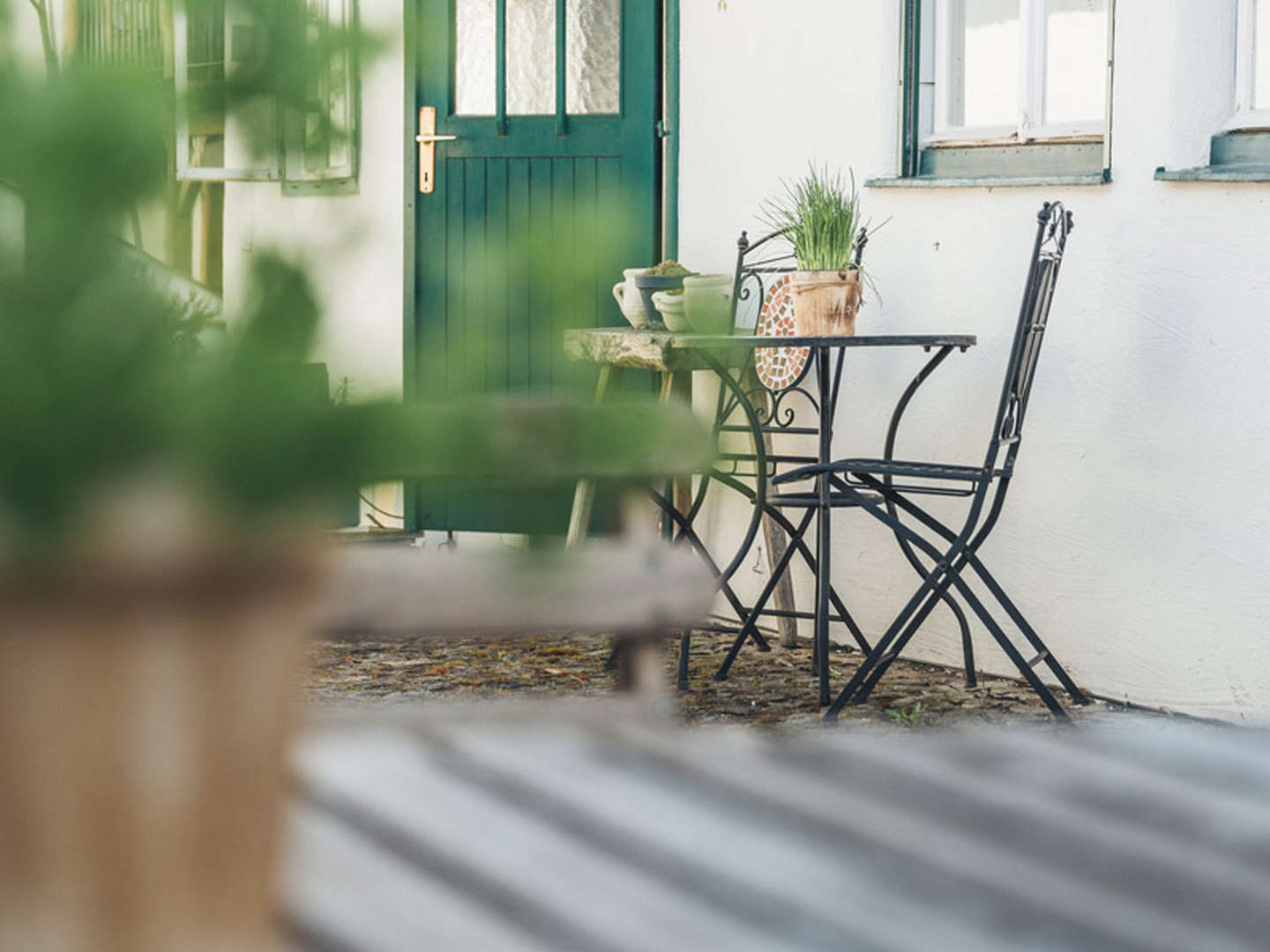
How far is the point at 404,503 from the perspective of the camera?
741 millimetres

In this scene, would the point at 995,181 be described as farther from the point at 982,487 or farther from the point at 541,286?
the point at 541,286

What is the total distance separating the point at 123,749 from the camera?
603 mm

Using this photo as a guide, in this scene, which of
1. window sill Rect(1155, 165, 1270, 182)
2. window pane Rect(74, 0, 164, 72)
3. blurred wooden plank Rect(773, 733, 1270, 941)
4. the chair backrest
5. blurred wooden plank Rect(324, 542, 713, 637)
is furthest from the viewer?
window sill Rect(1155, 165, 1270, 182)

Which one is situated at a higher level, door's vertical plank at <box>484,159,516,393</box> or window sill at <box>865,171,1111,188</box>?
window sill at <box>865,171,1111,188</box>

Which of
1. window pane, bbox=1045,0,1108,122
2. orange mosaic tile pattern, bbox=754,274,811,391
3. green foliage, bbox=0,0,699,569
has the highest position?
window pane, bbox=1045,0,1108,122

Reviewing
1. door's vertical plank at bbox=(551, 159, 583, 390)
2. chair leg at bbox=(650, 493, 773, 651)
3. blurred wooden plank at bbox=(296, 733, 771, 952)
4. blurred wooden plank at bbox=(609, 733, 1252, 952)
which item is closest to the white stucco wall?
chair leg at bbox=(650, 493, 773, 651)

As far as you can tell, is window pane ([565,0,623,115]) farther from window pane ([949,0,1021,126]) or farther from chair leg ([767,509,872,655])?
chair leg ([767,509,872,655])

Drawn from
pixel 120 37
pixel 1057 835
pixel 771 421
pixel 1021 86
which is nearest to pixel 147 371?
pixel 120 37

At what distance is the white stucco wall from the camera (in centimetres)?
406

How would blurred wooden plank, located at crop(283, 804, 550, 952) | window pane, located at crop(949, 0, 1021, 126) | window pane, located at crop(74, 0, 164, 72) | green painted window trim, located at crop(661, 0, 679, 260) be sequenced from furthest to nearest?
1. green painted window trim, located at crop(661, 0, 679, 260)
2. window pane, located at crop(949, 0, 1021, 126)
3. blurred wooden plank, located at crop(283, 804, 550, 952)
4. window pane, located at crop(74, 0, 164, 72)

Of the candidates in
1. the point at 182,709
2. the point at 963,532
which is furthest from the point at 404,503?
Result: the point at 963,532

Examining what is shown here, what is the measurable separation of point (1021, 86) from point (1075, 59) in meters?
0.15

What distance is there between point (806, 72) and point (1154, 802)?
4.08m

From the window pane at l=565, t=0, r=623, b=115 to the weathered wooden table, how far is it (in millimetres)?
4468
